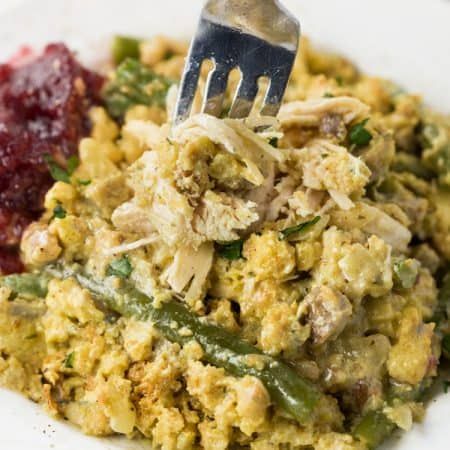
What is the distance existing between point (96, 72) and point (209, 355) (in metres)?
2.14

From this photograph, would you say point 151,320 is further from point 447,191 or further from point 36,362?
point 447,191

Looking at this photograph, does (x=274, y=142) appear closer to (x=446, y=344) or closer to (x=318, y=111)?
(x=318, y=111)

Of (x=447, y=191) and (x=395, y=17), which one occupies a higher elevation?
(x=395, y=17)

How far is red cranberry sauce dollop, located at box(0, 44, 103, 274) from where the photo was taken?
Result: 3654mm

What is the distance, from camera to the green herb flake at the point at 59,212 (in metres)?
3.47

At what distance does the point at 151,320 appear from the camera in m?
3.13

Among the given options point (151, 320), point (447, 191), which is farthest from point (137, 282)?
point (447, 191)

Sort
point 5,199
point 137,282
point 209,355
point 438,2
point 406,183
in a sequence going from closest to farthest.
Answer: point 209,355, point 137,282, point 5,199, point 406,183, point 438,2

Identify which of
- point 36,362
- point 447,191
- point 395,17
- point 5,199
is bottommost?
point 36,362

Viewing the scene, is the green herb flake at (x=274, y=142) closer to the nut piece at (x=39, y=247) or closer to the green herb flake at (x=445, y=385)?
the nut piece at (x=39, y=247)

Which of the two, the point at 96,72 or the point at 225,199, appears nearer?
the point at 225,199

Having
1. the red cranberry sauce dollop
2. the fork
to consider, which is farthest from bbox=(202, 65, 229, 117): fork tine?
the red cranberry sauce dollop

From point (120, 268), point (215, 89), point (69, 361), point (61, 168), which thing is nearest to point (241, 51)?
point (215, 89)

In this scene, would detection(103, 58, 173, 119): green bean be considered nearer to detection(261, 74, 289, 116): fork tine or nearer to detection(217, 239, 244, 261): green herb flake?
detection(261, 74, 289, 116): fork tine
